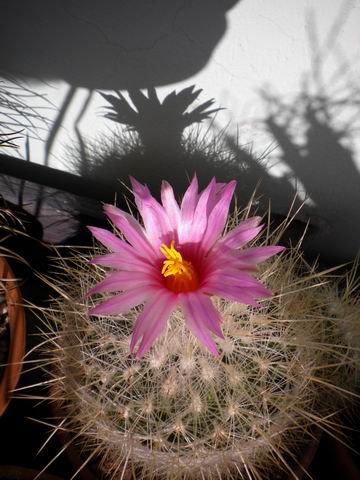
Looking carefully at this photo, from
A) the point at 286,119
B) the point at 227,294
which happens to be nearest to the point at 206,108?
the point at 286,119

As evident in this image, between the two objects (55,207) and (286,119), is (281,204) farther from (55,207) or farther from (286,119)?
(55,207)

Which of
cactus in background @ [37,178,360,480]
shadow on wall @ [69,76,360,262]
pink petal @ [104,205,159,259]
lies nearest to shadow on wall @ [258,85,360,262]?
shadow on wall @ [69,76,360,262]

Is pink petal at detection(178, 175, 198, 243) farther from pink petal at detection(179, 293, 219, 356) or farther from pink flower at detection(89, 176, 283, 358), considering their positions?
pink petal at detection(179, 293, 219, 356)

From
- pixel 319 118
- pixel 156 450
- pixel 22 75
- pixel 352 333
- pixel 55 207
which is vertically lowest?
pixel 156 450

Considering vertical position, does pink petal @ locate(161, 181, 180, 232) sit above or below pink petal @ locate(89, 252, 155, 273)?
above

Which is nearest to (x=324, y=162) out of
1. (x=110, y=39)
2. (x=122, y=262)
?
(x=110, y=39)
